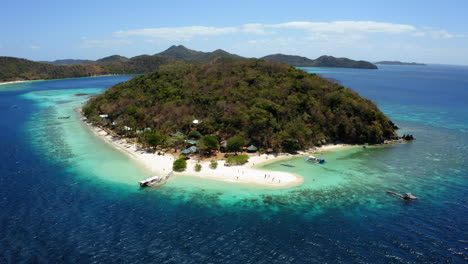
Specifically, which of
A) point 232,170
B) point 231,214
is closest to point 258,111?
point 232,170

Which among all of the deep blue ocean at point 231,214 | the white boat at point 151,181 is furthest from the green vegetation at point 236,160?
the white boat at point 151,181

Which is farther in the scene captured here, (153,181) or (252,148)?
(252,148)

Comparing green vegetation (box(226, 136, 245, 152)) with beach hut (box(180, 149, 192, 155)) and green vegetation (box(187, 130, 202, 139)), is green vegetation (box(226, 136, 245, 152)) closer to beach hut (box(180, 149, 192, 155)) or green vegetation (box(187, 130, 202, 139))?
beach hut (box(180, 149, 192, 155))

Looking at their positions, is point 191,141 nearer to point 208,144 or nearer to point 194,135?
point 194,135

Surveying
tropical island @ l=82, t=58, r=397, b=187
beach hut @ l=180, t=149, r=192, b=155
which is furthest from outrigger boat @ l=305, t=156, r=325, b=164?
beach hut @ l=180, t=149, r=192, b=155

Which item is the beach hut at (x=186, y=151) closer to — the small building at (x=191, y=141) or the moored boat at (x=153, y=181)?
the small building at (x=191, y=141)

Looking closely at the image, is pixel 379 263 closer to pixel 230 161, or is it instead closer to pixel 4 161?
pixel 230 161
